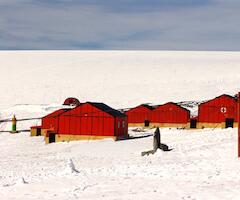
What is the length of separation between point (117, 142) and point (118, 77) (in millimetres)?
66578

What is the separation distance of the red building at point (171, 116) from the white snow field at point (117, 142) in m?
4.15

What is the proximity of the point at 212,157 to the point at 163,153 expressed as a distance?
5124 millimetres

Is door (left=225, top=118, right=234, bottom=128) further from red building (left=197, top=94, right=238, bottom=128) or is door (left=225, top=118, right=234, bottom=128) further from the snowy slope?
the snowy slope

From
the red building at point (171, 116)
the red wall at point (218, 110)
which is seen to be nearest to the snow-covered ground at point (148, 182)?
the red wall at point (218, 110)

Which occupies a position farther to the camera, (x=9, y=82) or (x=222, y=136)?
(x=9, y=82)

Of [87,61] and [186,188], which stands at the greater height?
[87,61]

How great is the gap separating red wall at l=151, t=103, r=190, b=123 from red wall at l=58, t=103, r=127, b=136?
13136mm

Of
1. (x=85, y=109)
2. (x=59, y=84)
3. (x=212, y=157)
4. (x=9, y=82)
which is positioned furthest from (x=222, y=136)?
(x=9, y=82)

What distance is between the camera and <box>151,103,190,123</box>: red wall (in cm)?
5766

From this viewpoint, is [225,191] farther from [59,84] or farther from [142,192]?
[59,84]

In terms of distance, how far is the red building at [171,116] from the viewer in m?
57.6

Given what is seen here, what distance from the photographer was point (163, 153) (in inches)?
1136

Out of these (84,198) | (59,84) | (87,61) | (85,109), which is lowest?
(84,198)

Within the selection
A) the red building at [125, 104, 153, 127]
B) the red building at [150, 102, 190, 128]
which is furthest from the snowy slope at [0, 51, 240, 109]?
the red building at [150, 102, 190, 128]
